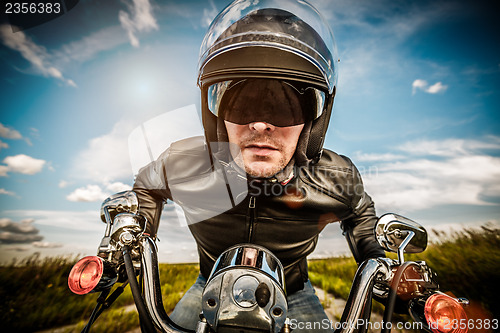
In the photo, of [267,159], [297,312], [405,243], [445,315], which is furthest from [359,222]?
[445,315]

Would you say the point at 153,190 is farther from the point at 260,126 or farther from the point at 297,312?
the point at 297,312

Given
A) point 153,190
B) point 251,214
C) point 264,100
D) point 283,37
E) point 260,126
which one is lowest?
point 251,214

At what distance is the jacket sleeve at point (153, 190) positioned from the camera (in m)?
→ 1.85

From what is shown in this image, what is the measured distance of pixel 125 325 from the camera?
3.12 metres

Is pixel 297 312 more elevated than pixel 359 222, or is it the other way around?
pixel 359 222

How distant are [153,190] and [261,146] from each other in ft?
3.60

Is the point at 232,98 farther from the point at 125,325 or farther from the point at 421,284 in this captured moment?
the point at 125,325

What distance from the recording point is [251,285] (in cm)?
69

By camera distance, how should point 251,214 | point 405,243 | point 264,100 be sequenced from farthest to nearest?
point 251,214
point 264,100
point 405,243

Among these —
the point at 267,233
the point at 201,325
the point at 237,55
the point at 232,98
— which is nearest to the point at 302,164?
the point at 267,233

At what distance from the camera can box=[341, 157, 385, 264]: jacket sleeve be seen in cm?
186

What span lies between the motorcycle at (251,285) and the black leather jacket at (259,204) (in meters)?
0.75

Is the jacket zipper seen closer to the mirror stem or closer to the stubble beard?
the stubble beard

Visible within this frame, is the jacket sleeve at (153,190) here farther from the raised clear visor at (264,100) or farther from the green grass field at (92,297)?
the green grass field at (92,297)
